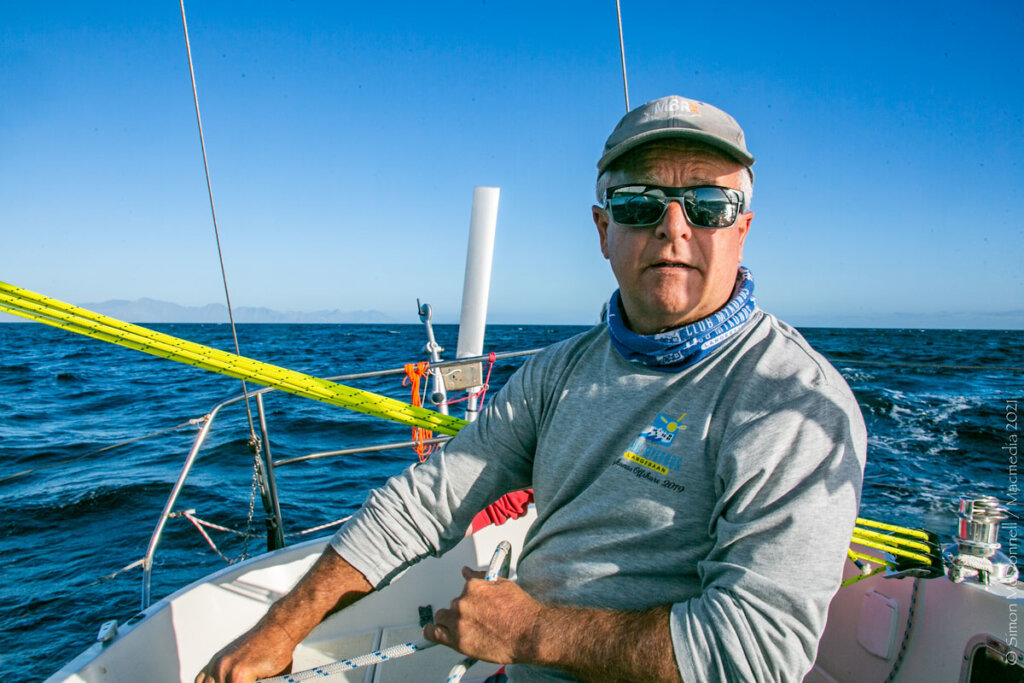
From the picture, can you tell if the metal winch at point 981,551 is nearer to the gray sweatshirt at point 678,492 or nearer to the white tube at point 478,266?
the gray sweatshirt at point 678,492

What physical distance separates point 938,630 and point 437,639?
4.92 feet

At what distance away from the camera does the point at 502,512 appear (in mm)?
2582

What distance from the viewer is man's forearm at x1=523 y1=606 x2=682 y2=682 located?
3.27 ft

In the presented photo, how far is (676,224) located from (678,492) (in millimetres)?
558

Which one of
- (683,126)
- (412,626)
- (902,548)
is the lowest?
(412,626)

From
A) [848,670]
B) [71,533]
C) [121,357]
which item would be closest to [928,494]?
[848,670]

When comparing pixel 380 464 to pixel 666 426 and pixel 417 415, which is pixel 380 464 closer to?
pixel 417 415

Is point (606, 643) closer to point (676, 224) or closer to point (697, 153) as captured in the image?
point (676, 224)

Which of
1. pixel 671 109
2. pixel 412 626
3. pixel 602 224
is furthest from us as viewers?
pixel 412 626

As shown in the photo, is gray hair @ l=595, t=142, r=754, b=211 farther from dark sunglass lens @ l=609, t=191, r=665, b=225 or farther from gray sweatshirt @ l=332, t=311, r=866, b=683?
gray sweatshirt @ l=332, t=311, r=866, b=683

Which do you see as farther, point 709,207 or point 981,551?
point 981,551

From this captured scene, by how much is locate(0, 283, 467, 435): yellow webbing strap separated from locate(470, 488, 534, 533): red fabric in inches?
21.8

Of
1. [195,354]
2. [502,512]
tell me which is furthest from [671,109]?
[502,512]

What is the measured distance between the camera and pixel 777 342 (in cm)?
122
